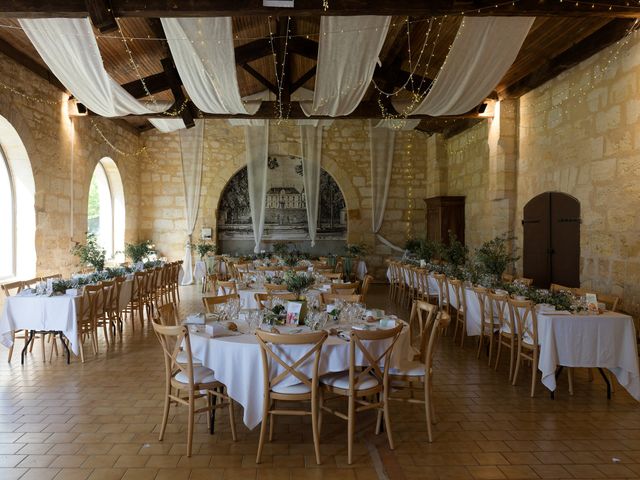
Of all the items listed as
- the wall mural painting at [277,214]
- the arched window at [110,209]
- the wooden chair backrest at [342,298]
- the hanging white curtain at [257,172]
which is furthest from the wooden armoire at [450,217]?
the arched window at [110,209]

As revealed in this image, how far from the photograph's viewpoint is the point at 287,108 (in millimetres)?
9086

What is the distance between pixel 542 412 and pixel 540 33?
531cm

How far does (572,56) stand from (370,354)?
19.0 feet

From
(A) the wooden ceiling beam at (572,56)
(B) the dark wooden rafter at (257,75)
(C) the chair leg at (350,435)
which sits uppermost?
(B) the dark wooden rafter at (257,75)

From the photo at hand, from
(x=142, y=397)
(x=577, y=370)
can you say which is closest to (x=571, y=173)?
(x=577, y=370)

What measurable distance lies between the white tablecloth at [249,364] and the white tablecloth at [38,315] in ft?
8.86

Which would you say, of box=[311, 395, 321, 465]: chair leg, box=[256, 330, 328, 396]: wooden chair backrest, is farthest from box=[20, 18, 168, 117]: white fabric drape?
box=[311, 395, 321, 465]: chair leg

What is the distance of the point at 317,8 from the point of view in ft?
15.3

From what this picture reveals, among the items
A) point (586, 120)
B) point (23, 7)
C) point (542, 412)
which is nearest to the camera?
point (542, 412)

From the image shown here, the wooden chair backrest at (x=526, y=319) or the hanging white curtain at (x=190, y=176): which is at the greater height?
the hanging white curtain at (x=190, y=176)

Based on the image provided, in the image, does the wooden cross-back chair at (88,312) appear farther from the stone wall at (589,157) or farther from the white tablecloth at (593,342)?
the stone wall at (589,157)

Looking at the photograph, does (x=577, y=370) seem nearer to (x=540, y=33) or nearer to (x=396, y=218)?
(x=540, y=33)

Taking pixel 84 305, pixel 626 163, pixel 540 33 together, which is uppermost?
pixel 540 33

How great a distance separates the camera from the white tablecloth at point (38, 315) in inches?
203
